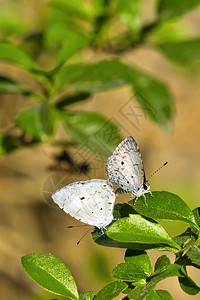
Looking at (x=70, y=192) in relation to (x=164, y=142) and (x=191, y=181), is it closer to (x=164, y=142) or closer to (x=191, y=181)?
(x=191, y=181)

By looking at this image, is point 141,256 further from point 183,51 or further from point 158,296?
point 183,51

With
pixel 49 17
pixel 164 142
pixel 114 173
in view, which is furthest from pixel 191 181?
pixel 114 173

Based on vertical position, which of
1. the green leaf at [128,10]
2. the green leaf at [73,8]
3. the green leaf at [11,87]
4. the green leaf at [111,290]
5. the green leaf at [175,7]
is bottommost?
the green leaf at [11,87]

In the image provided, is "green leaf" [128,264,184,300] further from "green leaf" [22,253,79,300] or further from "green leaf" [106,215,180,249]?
"green leaf" [22,253,79,300]

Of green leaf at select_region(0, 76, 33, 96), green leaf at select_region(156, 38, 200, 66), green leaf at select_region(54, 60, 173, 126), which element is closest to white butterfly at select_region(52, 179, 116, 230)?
green leaf at select_region(54, 60, 173, 126)

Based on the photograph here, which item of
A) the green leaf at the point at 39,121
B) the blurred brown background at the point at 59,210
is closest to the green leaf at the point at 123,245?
the green leaf at the point at 39,121

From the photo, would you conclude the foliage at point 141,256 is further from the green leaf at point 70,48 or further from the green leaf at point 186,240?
the green leaf at point 70,48
